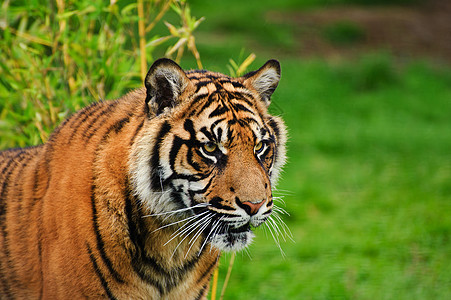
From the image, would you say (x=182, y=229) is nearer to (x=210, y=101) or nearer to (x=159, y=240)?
(x=159, y=240)

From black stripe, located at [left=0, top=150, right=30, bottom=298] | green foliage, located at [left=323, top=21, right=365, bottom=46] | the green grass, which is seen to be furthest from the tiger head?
green foliage, located at [left=323, top=21, right=365, bottom=46]

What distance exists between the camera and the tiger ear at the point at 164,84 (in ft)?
6.95

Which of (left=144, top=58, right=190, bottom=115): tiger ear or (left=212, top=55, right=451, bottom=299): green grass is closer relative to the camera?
(left=144, top=58, right=190, bottom=115): tiger ear

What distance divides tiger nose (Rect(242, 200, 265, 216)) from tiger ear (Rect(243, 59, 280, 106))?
0.53m

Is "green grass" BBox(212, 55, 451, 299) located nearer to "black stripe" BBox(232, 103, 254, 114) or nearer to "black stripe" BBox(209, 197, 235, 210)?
"black stripe" BBox(232, 103, 254, 114)

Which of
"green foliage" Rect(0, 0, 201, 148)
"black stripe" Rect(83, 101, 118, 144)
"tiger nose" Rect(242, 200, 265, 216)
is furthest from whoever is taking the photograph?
"green foliage" Rect(0, 0, 201, 148)

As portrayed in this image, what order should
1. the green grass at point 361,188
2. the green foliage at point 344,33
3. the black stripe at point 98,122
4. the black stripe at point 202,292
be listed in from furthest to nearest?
the green foliage at point 344,33, the green grass at point 361,188, the black stripe at point 202,292, the black stripe at point 98,122

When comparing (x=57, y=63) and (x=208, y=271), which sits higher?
(x=57, y=63)

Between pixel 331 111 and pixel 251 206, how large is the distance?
19.1ft

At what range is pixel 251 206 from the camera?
6.80ft

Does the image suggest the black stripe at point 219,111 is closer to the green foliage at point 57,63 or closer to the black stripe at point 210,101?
the black stripe at point 210,101

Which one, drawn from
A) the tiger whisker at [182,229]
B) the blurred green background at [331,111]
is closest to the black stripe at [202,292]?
the tiger whisker at [182,229]

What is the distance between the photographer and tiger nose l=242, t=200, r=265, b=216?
2072 mm

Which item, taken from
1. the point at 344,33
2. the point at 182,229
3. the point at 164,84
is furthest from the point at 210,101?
the point at 344,33
